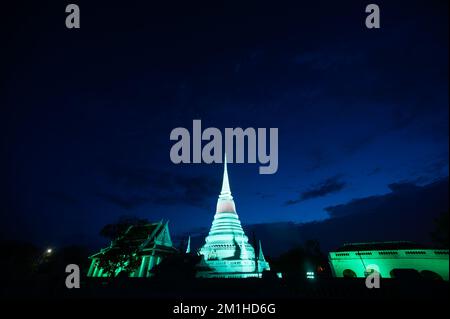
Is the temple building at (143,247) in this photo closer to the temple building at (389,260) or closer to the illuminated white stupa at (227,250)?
the illuminated white stupa at (227,250)

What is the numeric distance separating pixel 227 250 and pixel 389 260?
21.2 metres

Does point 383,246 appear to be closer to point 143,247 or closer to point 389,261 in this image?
point 389,261

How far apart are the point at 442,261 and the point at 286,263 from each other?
1536 inches

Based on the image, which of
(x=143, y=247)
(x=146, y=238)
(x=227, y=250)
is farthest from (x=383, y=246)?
(x=146, y=238)

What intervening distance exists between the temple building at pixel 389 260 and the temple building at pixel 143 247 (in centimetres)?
2144

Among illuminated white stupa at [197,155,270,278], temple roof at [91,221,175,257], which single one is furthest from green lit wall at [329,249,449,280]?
temple roof at [91,221,175,257]

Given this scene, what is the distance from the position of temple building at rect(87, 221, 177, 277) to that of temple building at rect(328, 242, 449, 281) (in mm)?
21443

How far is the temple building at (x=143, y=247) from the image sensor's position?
96.6 feet

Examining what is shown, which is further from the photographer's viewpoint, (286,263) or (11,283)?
(286,263)

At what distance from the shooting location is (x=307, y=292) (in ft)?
59.0

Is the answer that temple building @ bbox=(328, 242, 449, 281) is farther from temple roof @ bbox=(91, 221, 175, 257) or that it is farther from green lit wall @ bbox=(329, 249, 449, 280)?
temple roof @ bbox=(91, 221, 175, 257)

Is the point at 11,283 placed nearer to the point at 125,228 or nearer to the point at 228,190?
the point at 125,228
